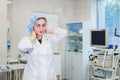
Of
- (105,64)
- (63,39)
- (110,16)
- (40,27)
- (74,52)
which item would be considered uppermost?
(110,16)

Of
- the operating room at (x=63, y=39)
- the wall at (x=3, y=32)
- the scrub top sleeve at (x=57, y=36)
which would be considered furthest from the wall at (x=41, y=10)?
the scrub top sleeve at (x=57, y=36)

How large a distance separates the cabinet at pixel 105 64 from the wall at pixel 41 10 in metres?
1.57

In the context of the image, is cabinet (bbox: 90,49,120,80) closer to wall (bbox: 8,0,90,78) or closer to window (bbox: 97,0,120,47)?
window (bbox: 97,0,120,47)

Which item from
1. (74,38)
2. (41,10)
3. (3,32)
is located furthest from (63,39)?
(3,32)

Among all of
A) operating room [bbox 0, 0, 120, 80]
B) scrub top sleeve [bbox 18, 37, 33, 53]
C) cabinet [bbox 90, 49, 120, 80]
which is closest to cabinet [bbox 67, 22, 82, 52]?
operating room [bbox 0, 0, 120, 80]

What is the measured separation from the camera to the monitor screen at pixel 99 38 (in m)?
4.56

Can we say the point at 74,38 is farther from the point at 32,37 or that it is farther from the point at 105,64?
the point at 32,37

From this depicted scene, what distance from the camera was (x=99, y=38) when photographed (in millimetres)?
4734

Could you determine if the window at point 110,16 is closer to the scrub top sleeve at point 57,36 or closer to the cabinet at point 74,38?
the cabinet at point 74,38

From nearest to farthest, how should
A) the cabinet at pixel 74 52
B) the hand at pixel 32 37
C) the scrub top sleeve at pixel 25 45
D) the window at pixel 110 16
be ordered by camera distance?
the scrub top sleeve at pixel 25 45 < the hand at pixel 32 37 < the cabinet at pixel 74 52 < the window at pixel 110 16

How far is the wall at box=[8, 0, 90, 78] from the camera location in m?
5.16

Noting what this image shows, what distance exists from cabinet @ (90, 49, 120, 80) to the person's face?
2.33 m

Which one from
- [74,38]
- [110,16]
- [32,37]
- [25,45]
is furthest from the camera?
[74,38]

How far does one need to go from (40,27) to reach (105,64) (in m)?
2.47
